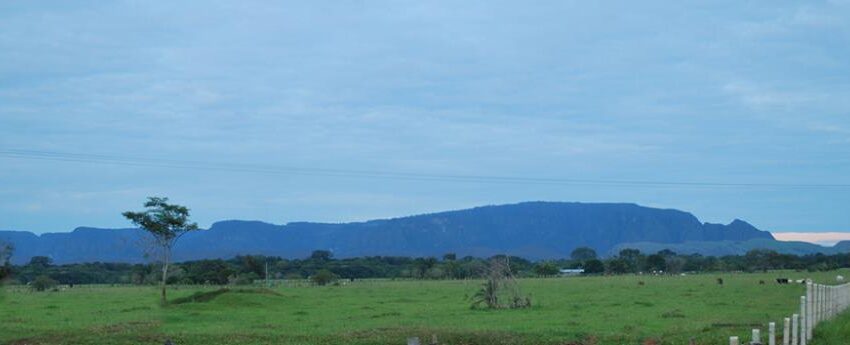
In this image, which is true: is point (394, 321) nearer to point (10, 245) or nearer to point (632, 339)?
point (632, 339)

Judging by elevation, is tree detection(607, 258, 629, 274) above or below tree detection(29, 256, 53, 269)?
above

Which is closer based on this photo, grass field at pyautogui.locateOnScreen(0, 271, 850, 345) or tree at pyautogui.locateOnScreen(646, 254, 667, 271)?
grass field at pyautogui.locateOnScreen(0, 271, 850, 345)

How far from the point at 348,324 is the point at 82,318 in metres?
11.8

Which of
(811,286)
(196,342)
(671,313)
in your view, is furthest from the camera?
(671,313)

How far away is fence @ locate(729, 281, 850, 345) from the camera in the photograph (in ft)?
68.3

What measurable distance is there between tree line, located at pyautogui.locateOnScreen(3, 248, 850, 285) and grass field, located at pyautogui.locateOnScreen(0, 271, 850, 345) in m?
46.5

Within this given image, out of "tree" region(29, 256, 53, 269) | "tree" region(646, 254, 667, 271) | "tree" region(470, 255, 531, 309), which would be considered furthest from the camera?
"tree" region(646, 254, 667, 271)

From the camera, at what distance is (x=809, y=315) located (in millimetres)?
25375

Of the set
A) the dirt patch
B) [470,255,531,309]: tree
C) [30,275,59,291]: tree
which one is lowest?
[30,275,59,291]: tree

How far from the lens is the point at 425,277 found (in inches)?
5320

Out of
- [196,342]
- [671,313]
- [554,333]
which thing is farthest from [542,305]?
[196,342]

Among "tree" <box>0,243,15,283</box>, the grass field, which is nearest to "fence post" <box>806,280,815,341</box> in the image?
the grass field

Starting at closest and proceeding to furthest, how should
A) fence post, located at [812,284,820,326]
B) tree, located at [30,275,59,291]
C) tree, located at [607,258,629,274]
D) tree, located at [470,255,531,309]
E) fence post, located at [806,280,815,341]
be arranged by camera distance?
fence post, located at [806,280,815,341]
fence post, located at [812,284,820,326]
tree, located at [470,255,531,309]
tree, located at [30,275,59,291]
tree, located at [607,258,629,274]

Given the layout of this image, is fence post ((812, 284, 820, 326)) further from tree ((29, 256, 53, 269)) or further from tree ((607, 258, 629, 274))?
tree ((29, 256, 53, 269))
